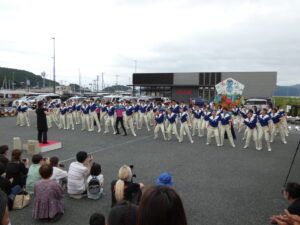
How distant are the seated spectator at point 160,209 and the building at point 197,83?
38.4 metres

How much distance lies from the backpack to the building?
1413 inches

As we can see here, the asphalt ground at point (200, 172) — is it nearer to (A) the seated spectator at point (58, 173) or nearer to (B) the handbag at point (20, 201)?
(B) the handbag at point (20, 201)

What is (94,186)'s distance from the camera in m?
5.04

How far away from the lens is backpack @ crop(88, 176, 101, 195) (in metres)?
5.04

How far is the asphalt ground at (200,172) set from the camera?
15.5 feet

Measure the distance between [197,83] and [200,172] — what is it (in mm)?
33883

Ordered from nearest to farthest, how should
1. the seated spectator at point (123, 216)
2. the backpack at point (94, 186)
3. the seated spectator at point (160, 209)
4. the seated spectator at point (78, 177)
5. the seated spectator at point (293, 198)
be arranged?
the seated spectator at point (160, 209) < the seated spectator at point (123, 216) < the seated spectator at point (293, 198) < the backpack at point (94, 186) < the seated spectator at point (78, 177)

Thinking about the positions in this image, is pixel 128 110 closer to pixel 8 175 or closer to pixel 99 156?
pixel 99 156

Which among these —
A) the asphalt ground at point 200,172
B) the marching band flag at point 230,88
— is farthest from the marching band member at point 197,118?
the marching band flag at point 230,88

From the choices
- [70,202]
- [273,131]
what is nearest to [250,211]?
[70,202]

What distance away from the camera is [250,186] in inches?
246

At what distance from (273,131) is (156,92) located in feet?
107

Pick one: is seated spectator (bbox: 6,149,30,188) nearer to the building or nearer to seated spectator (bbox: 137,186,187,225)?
seated spectator (bbox: 137,186,187,225)

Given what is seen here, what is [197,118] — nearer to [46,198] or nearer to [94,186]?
[94,186]
